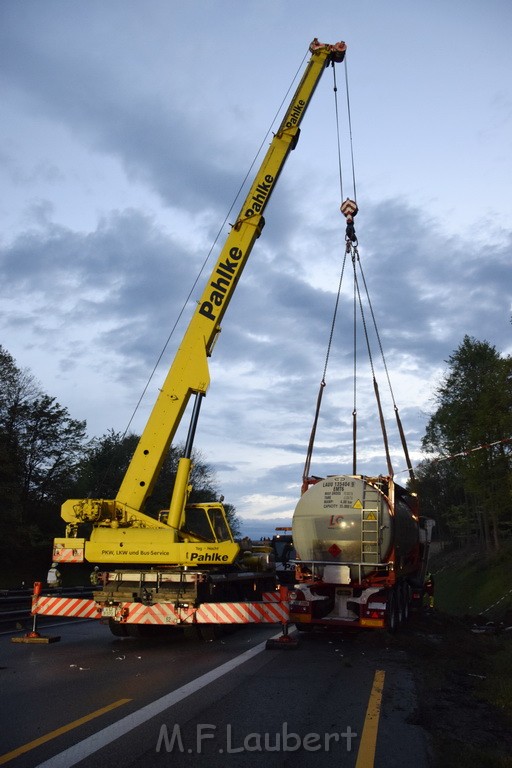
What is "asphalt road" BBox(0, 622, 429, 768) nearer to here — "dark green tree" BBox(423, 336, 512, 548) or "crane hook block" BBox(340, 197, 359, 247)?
"crane hook block" BBox(340, 197, 359, 247)

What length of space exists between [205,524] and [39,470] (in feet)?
122

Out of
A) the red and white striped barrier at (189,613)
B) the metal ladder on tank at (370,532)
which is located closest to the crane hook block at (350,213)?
the metal ladder on tank at (370,532)

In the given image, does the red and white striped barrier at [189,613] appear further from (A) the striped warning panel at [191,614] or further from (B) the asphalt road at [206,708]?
(B) the asphalt road at [206,708]

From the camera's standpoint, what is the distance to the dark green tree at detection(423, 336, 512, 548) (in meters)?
38.2

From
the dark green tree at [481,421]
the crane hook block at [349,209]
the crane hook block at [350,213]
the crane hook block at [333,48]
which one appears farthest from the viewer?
the dark green tree at [481,421]

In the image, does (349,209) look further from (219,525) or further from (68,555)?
(68,555)

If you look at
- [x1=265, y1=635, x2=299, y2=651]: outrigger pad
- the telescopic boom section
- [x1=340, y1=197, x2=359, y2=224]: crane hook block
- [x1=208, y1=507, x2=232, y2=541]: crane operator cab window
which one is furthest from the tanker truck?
[x1=340, y1=197, x2=359, y2=224]: crane hook block

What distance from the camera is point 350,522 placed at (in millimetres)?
14086

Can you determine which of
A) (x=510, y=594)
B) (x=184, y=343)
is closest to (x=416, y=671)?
(x=184, y=343)

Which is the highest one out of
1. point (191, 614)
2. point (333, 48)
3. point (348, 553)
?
point (333, 48)

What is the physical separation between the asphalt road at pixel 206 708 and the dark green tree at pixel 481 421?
28.1 meters

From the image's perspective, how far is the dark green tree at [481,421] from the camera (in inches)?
1502

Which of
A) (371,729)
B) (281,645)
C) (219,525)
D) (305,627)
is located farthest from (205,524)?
(371,729)

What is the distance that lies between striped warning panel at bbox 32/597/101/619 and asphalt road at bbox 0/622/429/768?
2.04 ft
